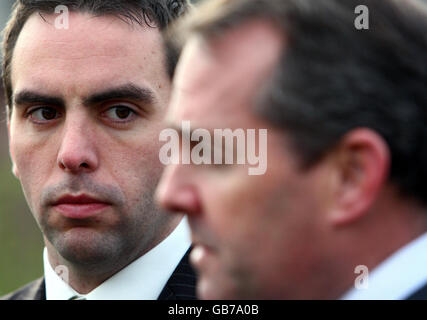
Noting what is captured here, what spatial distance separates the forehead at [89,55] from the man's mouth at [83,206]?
17.5 inches

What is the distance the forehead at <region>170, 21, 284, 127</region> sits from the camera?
1909 mm

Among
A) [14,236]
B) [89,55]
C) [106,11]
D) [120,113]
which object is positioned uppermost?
[14,236]

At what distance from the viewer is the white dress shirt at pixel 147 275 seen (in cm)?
299

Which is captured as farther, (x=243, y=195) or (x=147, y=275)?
(x=147, y=275)

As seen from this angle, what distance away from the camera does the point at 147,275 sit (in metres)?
3.02

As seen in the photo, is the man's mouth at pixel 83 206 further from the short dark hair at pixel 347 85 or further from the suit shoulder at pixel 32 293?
the short dark hair at pixel 347 85

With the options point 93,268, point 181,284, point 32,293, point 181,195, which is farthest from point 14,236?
point 181,195

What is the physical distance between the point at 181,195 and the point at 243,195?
0.18m

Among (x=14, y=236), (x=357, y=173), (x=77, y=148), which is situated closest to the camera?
(x=357, y=173)

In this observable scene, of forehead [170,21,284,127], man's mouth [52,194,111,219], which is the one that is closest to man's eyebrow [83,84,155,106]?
man's mouth [52,194,111,219]

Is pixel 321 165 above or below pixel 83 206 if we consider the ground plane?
below

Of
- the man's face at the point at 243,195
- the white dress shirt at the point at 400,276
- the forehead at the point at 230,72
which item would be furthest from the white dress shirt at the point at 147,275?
the white dress shirt at the point at 400,276

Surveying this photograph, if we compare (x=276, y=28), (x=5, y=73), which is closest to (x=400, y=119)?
(x=276, y=28)

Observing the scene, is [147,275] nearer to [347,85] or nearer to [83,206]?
[83,206]
